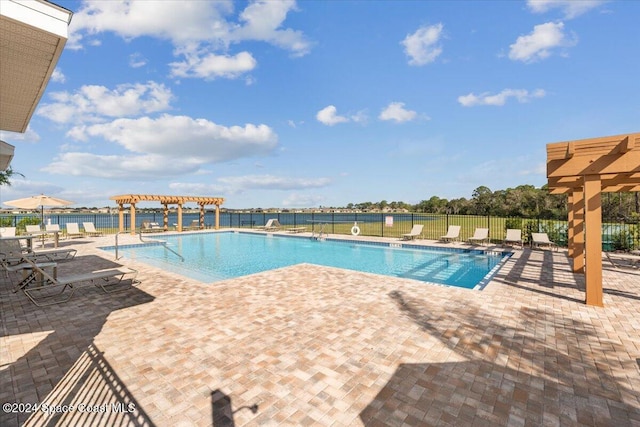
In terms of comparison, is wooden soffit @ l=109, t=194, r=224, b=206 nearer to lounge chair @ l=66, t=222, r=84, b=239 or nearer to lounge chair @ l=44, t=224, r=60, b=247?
lounge chair @ l=66, t=222, r=84, b=239

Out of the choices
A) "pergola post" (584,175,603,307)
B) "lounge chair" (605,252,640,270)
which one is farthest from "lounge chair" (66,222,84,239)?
"lounge chair" (605,252,640,270)

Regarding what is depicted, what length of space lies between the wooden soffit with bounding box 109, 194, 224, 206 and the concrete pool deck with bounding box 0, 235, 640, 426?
46.7ft

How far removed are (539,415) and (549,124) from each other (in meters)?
19.4

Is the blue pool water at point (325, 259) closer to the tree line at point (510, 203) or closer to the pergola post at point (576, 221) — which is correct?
the pergola post at point (576, 221)

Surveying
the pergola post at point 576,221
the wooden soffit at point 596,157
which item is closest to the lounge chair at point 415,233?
the pergola post at point 576,221

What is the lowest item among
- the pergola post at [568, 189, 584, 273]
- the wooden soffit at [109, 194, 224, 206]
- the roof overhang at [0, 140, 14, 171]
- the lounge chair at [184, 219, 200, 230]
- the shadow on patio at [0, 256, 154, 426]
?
the shadow on patio at [0, 256, 154, 426]

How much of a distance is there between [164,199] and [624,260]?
2319 centimetres

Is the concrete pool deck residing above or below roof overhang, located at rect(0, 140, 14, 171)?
below

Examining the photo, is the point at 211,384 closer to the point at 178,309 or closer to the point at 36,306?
the point at 178,309

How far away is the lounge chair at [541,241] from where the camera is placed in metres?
11.1

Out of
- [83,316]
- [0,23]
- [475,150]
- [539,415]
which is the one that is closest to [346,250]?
[83,316]

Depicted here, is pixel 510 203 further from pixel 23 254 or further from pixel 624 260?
pixel 23 254

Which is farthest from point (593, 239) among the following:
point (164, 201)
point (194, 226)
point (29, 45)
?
point (194, 226)

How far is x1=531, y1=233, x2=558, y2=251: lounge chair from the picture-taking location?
36.4 feet
